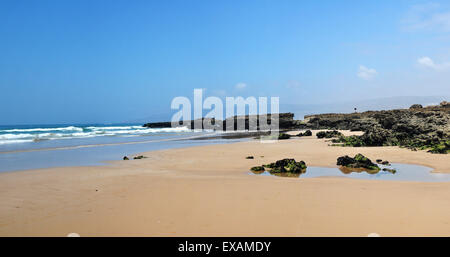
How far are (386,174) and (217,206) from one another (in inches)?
230

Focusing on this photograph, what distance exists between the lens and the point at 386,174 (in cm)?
868

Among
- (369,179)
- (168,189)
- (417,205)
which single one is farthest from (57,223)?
(369,179)

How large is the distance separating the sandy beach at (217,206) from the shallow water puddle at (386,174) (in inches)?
27.6

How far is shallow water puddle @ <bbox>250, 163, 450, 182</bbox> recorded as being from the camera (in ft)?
26.2

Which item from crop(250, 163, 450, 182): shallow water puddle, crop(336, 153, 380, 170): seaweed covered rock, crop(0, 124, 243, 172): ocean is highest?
crop(336, 153, 380, 170): seaweed covered rock

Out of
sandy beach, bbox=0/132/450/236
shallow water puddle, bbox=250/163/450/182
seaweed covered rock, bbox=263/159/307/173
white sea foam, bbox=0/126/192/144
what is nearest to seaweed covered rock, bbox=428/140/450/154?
shallow water puddle, bbox=250/163/450/182

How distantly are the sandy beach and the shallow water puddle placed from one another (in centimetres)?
70

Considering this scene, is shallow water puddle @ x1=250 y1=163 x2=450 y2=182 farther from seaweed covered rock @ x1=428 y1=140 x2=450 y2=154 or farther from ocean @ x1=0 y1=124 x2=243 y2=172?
ocean @ x1=0 y1=124 x2=243 y2=172

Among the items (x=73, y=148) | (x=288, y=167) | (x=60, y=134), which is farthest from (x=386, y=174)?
(x=60, y=134)

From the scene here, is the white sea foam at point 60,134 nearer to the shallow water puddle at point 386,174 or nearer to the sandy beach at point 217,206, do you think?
the sandy beach at point 217,206

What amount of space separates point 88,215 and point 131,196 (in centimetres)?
131

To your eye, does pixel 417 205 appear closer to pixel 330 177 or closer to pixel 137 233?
pixel 330 177

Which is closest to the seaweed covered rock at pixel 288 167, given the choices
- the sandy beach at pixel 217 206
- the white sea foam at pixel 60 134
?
the sandy beach at pixel 217 206
